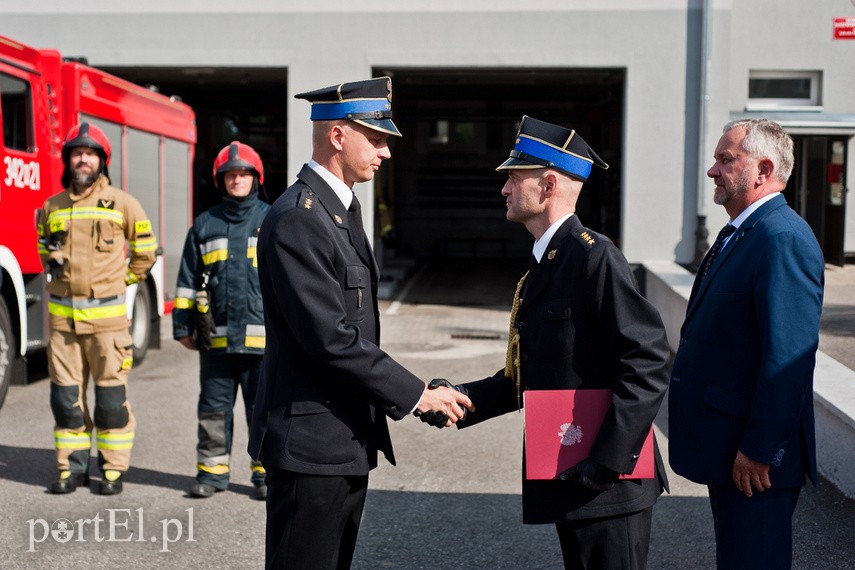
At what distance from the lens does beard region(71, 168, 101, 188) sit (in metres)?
6.39

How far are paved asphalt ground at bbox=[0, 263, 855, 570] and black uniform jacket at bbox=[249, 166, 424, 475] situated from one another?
1915mm

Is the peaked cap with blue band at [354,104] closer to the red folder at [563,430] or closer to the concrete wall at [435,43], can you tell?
the red folder at [563,430]

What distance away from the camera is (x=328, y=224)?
334 centimetres

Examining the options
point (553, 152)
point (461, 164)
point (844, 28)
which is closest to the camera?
point (553, 152)

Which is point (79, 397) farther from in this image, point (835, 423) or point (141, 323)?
point (141, 323)

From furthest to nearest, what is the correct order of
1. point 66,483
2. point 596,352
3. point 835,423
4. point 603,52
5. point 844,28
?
point 844,28 → point 603,52 → point 66,483 → point 835,423 → point 596,352

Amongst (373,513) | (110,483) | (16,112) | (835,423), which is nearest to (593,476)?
(373,513)

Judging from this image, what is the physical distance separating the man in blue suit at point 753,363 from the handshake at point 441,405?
2.20 feet

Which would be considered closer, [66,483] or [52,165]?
[66,483]

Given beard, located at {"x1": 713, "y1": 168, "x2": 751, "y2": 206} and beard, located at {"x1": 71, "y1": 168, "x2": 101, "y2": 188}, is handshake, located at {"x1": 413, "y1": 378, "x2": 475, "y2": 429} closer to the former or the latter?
beard, located at {"x1": 713, "y1": 168, "x2": 751, "y2": 206}

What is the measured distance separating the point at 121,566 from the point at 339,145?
2.55 metres

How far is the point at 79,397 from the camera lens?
21.4ft

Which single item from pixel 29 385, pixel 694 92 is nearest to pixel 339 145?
pixel 29 385

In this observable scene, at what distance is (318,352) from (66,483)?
3636 mm
